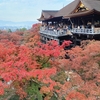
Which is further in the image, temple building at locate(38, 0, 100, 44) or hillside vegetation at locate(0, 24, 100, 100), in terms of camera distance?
temple building at locate(38, 0, 100, 44)

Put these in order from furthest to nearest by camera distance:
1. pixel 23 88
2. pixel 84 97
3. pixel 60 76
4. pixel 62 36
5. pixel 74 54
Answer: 1. pixel 62 36
2. pixel 74 54
3. pixel 60 76
4. pixel 23 88
5. pixel 84 97

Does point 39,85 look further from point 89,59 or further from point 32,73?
point 89,59

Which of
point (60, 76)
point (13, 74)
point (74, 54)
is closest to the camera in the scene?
point (13, 74)

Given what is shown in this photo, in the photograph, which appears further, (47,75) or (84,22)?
(84,22)

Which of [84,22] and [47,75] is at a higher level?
[84,22]

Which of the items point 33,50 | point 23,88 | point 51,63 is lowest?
point 23,88

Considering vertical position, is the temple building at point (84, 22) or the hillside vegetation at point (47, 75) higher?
the temple building at point (84, 22)

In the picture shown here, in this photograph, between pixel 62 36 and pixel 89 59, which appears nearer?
pixel 89 59

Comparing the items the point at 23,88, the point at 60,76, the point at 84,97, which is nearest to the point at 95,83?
the point at 84,97

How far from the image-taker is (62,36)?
21.5m

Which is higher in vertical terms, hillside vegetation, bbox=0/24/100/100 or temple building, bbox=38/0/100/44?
temple building, bbox=38/0/100/44

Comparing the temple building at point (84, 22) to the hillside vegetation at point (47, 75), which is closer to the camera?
the hillside vegetation at point (47, 75)

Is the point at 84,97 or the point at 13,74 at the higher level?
the point at 13,74

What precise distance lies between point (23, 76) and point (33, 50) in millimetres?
2983
